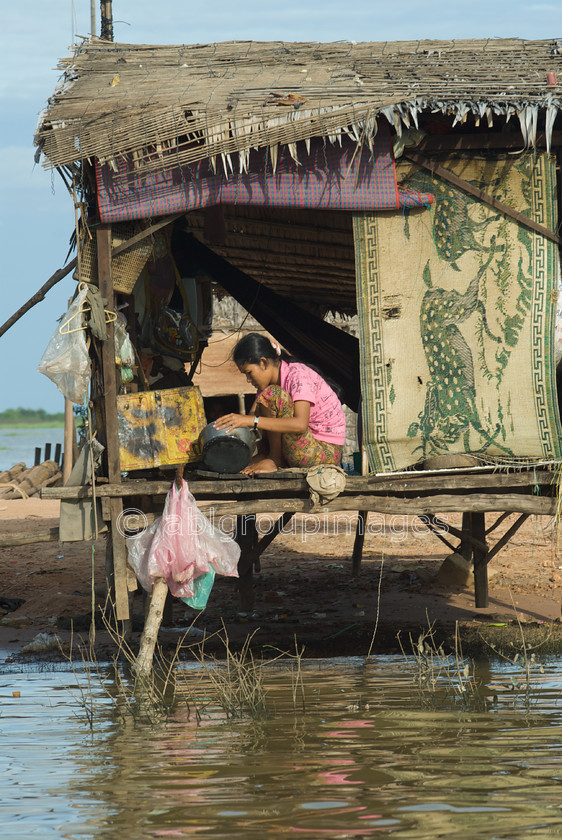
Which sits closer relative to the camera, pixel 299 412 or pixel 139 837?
pixel 139 837

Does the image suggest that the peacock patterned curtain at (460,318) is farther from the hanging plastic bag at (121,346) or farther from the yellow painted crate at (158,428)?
the hanging plastic bag at (121,346)

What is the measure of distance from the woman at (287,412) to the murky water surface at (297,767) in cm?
147

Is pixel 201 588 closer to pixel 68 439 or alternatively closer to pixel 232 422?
pixel 232 422

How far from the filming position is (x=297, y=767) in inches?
164

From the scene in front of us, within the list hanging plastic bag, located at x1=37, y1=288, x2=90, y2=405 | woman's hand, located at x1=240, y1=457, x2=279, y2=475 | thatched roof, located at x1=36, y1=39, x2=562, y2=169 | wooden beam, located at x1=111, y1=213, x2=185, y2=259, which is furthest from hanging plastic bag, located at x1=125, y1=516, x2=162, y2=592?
thatched roof, located at x1=36, y1=39, x2=562, y2=169

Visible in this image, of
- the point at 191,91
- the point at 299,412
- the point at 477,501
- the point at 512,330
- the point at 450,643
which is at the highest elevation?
the point at 191,91

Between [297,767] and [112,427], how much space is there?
2.59 meters

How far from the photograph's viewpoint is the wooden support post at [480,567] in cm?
804

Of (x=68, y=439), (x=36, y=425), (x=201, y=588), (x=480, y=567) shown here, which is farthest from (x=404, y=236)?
(x=36, y=425)

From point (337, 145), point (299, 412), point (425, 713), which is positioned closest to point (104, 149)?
point (337, 145)

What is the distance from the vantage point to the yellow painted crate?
610 centimetres

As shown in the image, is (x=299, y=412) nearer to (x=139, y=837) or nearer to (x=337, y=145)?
(x=337, y=145)

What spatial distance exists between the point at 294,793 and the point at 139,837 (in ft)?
2.18

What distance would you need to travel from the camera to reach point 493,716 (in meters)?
4.97
